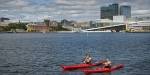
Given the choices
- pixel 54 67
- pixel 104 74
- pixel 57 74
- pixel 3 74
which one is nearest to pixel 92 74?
pixel 104 74

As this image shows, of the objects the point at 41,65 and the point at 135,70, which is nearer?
the point at 135,70

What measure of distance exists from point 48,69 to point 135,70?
11597 millimetres

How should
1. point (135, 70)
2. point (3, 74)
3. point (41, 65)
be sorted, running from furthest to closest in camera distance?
point (41, 65) → point (135, 70) → point (3, 74)

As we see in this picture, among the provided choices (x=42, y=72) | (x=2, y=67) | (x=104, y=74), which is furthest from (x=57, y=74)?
(x=2, y=67)

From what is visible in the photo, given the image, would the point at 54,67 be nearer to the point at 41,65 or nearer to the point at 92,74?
the point at 41,65

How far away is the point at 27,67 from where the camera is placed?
50594 millimetres

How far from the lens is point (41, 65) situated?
174 feet

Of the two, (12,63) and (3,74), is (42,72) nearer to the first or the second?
(3,74)

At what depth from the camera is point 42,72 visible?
4578cm

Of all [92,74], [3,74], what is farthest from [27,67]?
[92,74]

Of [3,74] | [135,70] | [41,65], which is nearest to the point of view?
[3,74]

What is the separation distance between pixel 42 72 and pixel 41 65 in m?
7.24

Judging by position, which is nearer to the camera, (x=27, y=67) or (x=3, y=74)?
(x=3, y=74)

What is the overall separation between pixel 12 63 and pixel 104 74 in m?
16.6
